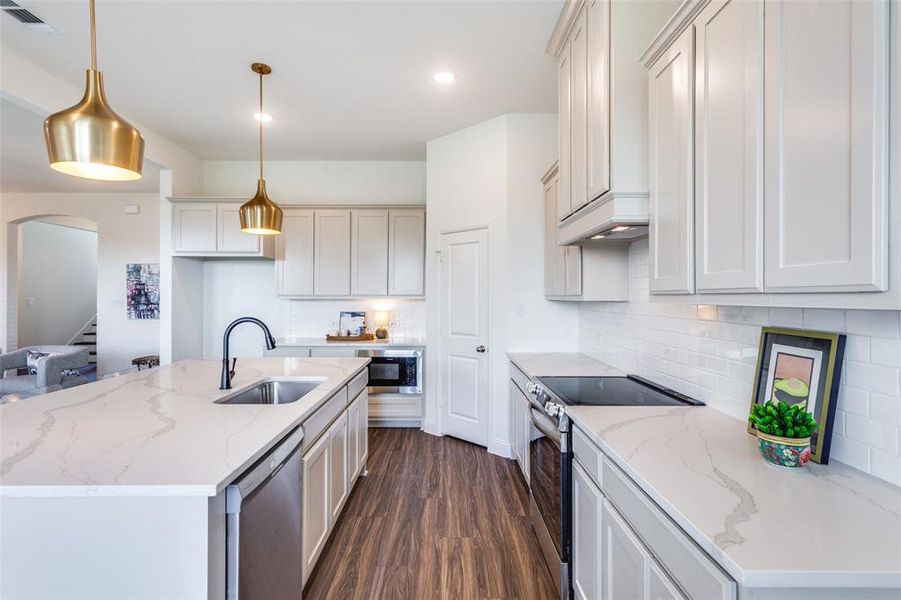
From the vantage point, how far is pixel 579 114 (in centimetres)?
209

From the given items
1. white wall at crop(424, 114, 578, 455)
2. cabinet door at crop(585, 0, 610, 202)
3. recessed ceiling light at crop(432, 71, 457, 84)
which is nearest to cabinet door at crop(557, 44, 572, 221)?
cabinet door at crop(585, 0, 610, 202)

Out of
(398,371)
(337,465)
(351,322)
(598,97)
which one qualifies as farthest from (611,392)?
(351,322)

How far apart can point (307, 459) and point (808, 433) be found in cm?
177

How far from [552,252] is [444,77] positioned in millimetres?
1589

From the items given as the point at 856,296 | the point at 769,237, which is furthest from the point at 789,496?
the point at 769,237

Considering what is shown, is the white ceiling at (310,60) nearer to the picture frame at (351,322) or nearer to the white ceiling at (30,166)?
the white ceiling at (30,166)

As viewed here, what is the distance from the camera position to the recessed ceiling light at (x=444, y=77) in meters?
2.96

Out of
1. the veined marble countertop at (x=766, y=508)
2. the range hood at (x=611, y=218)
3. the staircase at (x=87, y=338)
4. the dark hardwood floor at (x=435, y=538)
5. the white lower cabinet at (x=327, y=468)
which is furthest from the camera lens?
the staircase at (x=87, y=338)

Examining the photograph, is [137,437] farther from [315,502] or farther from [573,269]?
[573,269]

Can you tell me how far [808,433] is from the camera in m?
1.06

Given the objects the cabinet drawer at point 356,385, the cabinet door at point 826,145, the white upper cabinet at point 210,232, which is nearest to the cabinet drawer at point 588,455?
the cabinet door at point 826,145

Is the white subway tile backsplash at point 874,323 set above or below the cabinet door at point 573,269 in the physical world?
below

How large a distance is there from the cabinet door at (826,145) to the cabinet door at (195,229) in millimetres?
4782

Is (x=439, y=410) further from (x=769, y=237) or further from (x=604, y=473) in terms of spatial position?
(x=769, y=237)
